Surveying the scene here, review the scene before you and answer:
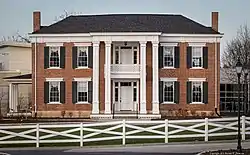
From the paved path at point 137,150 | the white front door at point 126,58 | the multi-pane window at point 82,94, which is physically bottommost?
the paved path at point 137,150

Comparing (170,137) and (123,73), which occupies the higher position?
(123,73)

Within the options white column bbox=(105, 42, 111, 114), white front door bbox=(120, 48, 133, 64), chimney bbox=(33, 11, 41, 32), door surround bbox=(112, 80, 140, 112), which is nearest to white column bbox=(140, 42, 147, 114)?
door surround bbox=(112, 80, 140, 112)

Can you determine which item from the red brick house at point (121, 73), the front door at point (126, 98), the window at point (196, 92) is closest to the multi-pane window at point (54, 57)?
the red brick house at point (121, 73)

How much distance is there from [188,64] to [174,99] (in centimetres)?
298

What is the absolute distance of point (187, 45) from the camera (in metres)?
42.3

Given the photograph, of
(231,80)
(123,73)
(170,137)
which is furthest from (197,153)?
(231,80)

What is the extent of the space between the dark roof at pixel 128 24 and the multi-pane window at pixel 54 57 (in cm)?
143

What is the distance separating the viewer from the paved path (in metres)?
19.9

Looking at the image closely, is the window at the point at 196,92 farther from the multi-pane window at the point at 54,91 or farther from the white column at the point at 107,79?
the multi-pane window at the point at 54,91

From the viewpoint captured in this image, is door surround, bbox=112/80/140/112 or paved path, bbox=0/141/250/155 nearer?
paved path, bbox=0/141/250/155

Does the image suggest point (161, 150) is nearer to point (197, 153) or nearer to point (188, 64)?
point (197, 153)

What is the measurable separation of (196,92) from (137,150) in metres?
22.5

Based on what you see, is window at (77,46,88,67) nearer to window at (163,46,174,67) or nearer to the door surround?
the door surround

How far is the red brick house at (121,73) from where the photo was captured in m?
42.0
